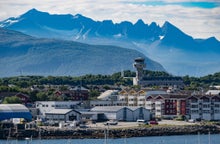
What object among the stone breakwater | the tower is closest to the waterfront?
the stone breakwater

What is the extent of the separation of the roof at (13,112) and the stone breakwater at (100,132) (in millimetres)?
5291

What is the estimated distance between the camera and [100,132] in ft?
160

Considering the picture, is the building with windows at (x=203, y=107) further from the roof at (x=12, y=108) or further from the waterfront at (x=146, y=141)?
the roof at (x=12, y=108)

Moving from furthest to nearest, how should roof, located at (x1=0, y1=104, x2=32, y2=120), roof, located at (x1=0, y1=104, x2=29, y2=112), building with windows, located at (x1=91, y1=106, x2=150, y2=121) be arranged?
building with windows, located at (x1=91, y1=106, x2=150, y2=121)
roof, located at (x1=0, y1=104, x2=29, y2=112)
roof, located at (x1=0, y1=104, x2=32, y2=120)

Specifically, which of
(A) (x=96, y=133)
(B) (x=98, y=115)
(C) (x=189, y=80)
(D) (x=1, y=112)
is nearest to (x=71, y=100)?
(B) (x=98, y=115)

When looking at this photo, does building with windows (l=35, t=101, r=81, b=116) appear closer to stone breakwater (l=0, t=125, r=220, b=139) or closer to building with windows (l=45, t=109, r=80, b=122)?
building with windows (l=45, t=109, r=80, b=122)

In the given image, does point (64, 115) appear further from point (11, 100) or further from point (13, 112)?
point (11, 100)

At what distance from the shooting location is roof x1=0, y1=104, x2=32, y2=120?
5362 centimetres

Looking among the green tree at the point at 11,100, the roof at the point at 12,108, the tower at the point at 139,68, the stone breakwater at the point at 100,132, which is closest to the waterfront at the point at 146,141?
the stone breakwater at the point at 100,132

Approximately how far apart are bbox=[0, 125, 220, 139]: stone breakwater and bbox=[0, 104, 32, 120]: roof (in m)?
5.29

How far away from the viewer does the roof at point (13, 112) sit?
53625 millimetres

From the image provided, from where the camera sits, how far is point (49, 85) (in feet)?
271

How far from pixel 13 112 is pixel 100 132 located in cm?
722

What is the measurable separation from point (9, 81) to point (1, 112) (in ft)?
103
